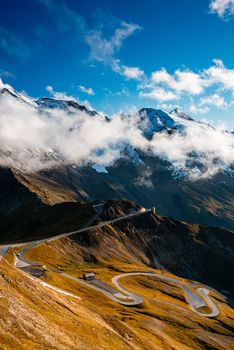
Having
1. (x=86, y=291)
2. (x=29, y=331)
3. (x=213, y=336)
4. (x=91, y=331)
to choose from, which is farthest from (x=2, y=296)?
(x=213, y=336)

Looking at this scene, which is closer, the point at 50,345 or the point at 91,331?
the point at 50,345

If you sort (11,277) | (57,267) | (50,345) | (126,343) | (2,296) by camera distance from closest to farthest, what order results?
(50,345) < (2,296) < (11,277) < (126,343) < (57,267)

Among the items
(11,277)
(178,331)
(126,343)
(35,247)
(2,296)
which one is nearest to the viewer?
(2,296)

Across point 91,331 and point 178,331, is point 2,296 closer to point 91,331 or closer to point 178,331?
point 91,331

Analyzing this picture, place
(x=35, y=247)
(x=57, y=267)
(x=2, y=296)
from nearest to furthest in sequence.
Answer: (x=2, y=296) < (x=57, y=267) < (x=35, y=247)

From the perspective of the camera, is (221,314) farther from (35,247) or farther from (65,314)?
(65,314)

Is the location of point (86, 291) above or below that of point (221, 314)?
below

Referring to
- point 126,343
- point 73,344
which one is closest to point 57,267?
point 126,343

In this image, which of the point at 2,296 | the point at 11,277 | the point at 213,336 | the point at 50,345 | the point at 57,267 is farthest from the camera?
the point at 57,267

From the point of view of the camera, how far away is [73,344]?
174 ft

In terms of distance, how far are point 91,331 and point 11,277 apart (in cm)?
1604

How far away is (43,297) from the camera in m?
66.4

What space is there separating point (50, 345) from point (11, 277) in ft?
61.0

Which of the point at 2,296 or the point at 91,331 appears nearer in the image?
the point at 2,296
